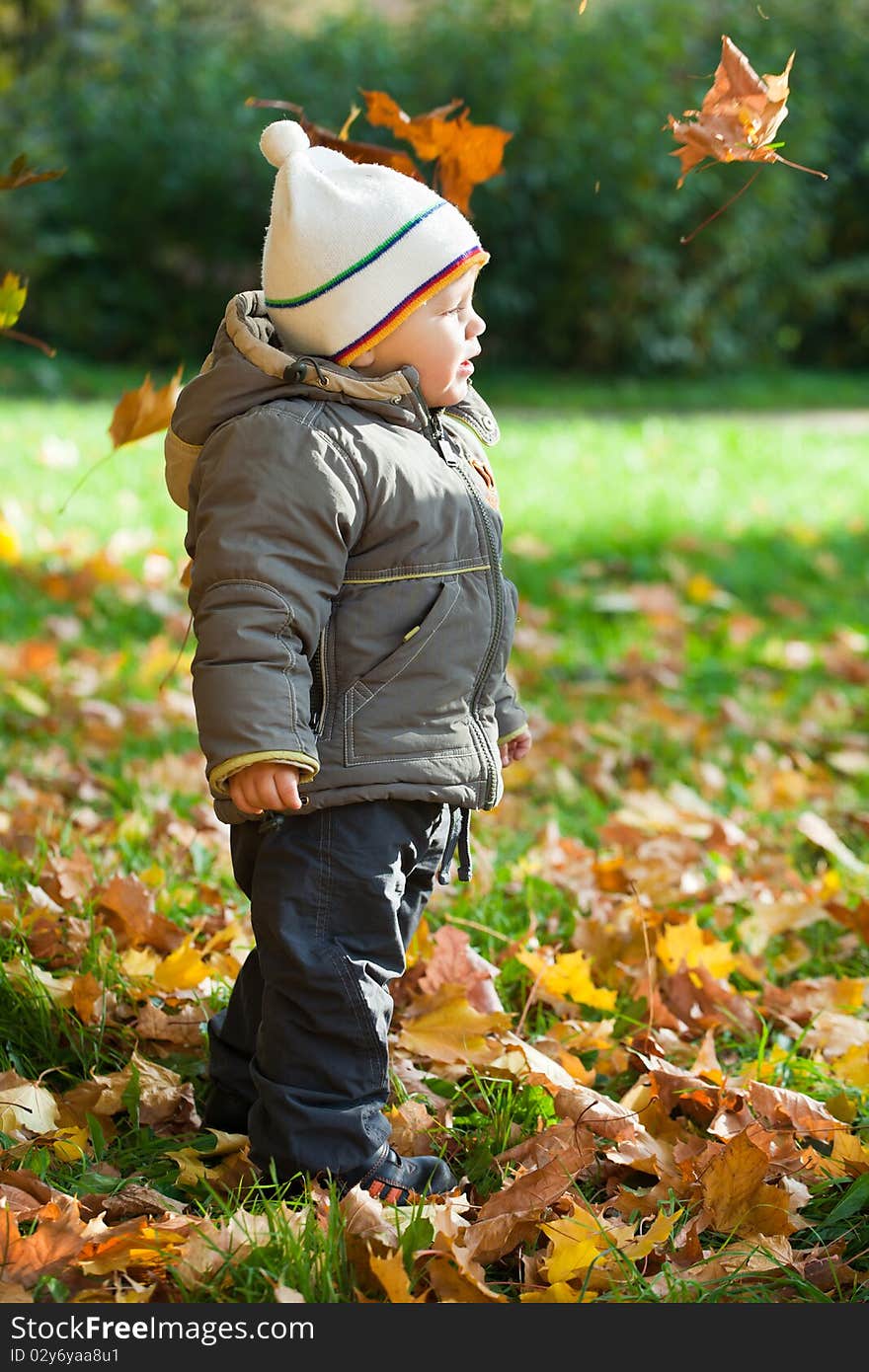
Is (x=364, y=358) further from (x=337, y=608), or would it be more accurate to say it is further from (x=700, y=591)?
(x=700, y=591)

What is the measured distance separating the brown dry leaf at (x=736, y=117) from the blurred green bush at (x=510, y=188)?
29.8 feet

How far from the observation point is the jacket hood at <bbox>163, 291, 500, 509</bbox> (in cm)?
194

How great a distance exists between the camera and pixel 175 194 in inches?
456

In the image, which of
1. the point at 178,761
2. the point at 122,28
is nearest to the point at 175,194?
the point at 122,28

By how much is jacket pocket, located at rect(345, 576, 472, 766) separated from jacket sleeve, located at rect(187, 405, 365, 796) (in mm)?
91

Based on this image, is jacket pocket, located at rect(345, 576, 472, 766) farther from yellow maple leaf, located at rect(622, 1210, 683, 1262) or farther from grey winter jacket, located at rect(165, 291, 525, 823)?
yellow maple leaf, located at rect(622, 1210, 683, 1262)

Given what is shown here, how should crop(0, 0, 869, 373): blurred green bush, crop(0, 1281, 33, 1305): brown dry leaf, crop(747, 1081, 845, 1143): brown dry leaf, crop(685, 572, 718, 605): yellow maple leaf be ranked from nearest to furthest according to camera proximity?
crop(0, 1281, 33, 1305): brown dry leaf < crop(747, 1081, 845, 1143): brown dry leaf < crop(685, 572, 718, 605): yellow maple leaf < crop(0, 0, 869, 373): blurred green bush

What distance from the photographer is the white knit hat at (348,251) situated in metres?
1.92

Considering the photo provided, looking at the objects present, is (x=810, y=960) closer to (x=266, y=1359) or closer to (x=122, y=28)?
(x=266, y=1359)

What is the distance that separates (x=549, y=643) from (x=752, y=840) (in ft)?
5.28

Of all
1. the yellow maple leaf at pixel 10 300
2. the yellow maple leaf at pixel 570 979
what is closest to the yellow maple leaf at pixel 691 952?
the yellow maple leaf at pixel 570 979

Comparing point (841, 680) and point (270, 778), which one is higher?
point (270, 778)

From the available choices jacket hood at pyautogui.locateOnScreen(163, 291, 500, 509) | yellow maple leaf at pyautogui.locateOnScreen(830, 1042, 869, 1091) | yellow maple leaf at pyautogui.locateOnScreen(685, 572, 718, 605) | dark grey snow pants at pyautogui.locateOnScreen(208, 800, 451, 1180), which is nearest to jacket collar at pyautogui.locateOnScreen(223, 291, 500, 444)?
jacket hood at pyautogui.locateOnScreen(163, 291, 500, 509)

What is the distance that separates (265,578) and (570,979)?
3.52 ft
